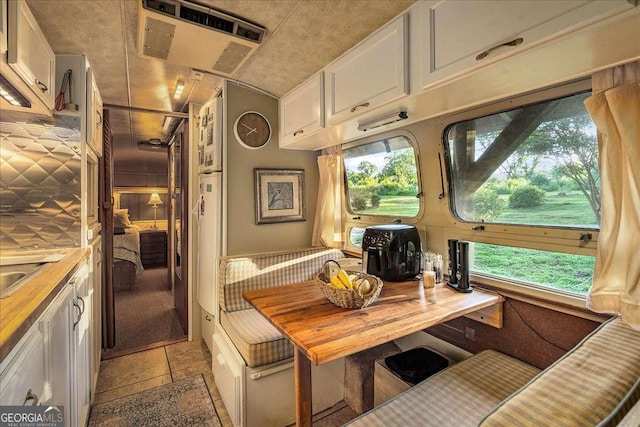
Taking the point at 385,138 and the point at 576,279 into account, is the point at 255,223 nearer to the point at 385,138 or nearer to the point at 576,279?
the point at 385,138

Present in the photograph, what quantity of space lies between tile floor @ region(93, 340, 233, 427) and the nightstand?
3680 millimetres

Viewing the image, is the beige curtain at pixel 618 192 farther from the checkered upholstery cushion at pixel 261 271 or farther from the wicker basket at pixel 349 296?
the checkered upholstery cushion at pixel 261 271

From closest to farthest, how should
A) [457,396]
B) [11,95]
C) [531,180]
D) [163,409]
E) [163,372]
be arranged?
[457,396] < [11,95] < [531,180] < [163,409] < [163,372]

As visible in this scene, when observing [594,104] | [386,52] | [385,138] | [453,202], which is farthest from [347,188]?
[594,104]

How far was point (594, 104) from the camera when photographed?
1.24 metres

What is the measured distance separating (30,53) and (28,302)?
1.16 m

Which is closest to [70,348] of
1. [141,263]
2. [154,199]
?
[141,263]

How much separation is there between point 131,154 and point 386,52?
5.90 meters

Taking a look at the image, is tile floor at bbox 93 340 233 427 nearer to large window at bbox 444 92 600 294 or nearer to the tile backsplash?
the tile backsplash

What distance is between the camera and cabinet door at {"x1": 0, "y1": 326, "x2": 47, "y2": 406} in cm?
78

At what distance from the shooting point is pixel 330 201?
2770mm

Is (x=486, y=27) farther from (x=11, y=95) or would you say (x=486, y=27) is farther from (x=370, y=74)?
(x=11, y=95)

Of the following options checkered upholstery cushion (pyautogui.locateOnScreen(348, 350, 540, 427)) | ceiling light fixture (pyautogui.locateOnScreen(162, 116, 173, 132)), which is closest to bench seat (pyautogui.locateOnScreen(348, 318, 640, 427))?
checkered upholstery cushion (pyautogui.locateOnScreen(348, 350, 540, 427))

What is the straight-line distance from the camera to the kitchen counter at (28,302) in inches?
29.7
